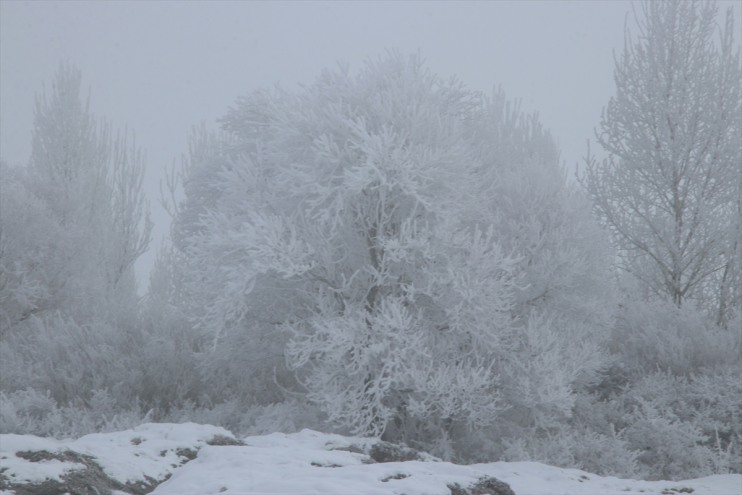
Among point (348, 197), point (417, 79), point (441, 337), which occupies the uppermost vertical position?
point (417, 79)

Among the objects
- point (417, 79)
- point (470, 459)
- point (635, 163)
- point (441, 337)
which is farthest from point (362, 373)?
point (635, 163)

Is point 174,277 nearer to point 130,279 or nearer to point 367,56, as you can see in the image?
point 130,279

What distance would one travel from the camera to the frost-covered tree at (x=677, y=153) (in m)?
15.5

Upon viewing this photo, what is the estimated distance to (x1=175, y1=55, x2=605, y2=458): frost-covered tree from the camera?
9.75 metres

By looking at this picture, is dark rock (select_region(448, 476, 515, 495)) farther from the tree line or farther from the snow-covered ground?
the tree line

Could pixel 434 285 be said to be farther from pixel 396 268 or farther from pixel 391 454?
pixel 391 454

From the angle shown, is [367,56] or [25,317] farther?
[25,317]

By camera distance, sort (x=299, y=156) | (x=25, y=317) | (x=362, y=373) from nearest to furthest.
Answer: (x=362, y=373)
(x=299, y=156)
(x=25, y=317)

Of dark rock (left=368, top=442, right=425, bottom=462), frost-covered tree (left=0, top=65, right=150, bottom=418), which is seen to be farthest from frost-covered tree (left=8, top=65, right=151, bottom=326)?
dark rock (left=368, top=442, right=425, bottom=462)

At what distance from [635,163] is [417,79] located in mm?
6865

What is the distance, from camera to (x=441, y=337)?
1030cm

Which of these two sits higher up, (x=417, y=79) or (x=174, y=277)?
(x=417, y=79)

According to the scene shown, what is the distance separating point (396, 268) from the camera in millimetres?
10414

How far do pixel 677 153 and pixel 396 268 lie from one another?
27.4ft
